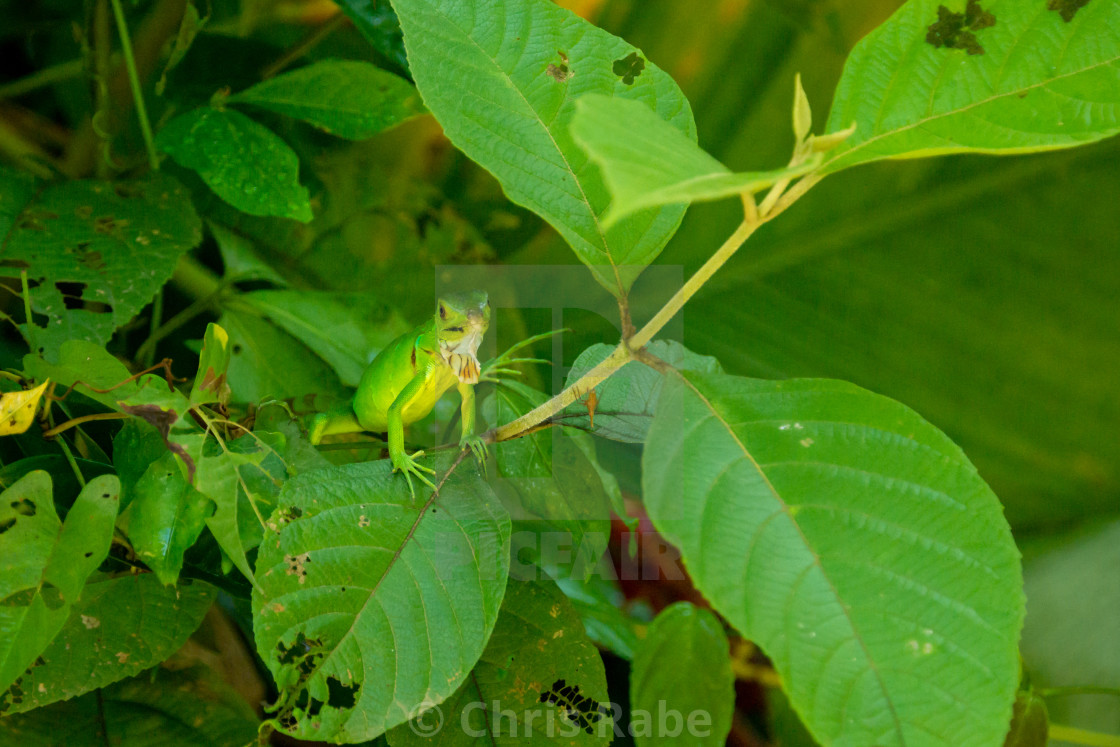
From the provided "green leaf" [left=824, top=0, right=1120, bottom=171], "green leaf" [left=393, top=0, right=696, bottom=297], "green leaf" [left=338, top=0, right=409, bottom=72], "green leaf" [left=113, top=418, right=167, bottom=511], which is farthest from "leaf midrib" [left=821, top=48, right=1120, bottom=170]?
"green leaf" [left=338, top=0, right=409, bottom=72]

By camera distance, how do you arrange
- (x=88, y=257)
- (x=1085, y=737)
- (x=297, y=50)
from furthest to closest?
(x=1085, y=737), (x=297, y=50), (x=88, y=257)

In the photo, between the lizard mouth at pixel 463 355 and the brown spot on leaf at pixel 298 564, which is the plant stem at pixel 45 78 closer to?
the lizard mouth at pixel 463 355

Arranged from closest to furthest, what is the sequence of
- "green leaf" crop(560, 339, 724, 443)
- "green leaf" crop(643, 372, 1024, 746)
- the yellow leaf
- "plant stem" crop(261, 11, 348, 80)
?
"green leaf" crop(643, 372, 1024, 746)
the yellow leaf
"green leaf" crop(560, 339, 724, 443)
"plant stem" crop(261, 11, 348, 80)

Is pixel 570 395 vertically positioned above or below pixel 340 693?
above

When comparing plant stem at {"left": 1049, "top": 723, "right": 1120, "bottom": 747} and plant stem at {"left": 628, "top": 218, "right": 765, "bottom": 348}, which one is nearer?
plant stem at {"left": 628, "top": 218, "right": 765, "bottom": 348}

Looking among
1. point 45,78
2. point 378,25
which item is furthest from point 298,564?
point 45,78

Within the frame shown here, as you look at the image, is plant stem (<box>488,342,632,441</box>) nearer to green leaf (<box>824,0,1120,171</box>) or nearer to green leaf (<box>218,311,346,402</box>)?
green leaf (<box>824,0,1120,171</box>)

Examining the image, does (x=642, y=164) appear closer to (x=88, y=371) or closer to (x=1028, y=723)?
(x=88, y=371)
